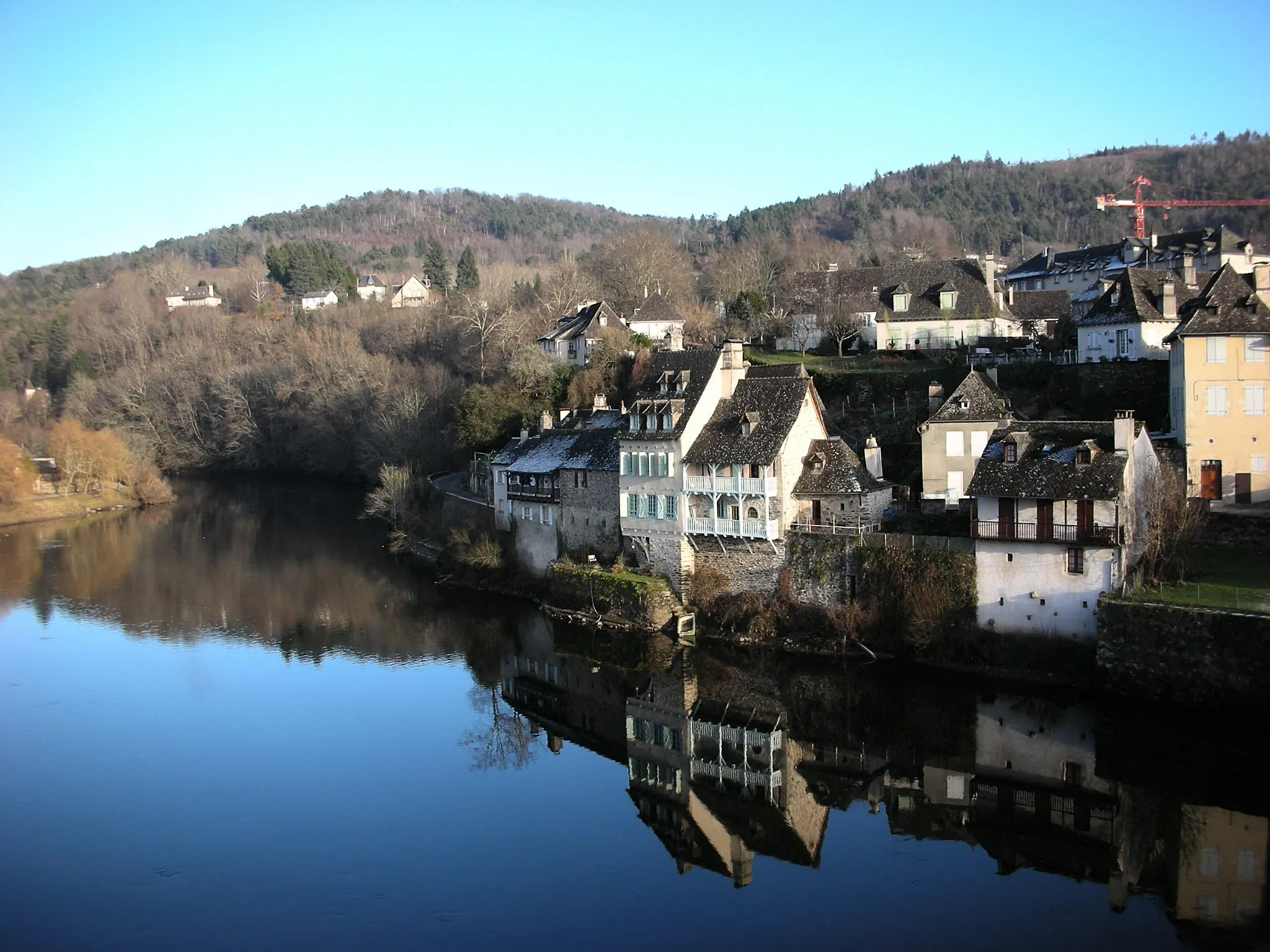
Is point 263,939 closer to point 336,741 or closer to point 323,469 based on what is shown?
point 336,741

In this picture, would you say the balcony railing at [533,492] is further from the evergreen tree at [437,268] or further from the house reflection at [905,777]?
the evergreen tree at [437,268]

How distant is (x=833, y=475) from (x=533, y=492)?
12635mm

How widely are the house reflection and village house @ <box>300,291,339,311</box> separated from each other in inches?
3516

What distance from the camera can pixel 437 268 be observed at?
112312 mm

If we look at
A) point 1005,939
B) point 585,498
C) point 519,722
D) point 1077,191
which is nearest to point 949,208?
point 1077,191

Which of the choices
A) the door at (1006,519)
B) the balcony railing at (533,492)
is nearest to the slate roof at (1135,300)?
the door at (1006,519)

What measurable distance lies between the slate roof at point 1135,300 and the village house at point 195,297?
9810 centimetres

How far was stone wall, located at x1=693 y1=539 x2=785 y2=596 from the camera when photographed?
33500 millimetres

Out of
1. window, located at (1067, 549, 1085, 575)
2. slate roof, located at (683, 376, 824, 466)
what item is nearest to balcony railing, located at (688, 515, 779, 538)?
slate roof, located at (683, 376, 824, 466)

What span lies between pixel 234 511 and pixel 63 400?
3814 cm

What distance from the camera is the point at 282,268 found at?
125 m

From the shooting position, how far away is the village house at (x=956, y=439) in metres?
34.2

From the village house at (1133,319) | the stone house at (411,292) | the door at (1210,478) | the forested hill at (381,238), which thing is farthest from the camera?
the forested hill at (381,238)

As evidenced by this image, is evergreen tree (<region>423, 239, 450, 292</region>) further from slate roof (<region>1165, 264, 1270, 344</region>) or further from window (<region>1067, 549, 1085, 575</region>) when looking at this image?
window (<region>1067, 549, 1085, 575</region>)
